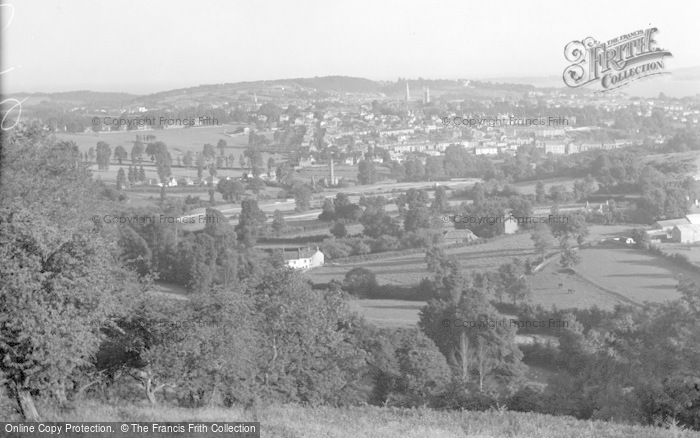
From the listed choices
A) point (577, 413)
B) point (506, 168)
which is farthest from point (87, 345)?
point (506, 168)

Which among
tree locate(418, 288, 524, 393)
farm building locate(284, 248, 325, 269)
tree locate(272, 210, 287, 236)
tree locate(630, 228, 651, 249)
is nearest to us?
tree locate(418, 288, 524, 393)

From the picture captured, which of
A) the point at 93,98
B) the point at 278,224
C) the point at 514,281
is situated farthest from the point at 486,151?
the point at 93,98

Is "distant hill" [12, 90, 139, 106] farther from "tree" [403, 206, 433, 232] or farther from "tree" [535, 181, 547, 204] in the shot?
"tree" [535, 181, 547, 204]

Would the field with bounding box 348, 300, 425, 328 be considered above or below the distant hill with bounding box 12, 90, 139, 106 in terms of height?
below

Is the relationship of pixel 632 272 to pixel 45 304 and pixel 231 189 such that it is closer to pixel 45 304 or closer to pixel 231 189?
pixel 45 304

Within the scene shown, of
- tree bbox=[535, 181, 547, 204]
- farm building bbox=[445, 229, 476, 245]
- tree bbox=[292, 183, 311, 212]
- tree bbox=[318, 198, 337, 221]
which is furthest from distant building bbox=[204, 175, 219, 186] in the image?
tree bbox=[535, 181, 547, 204]
